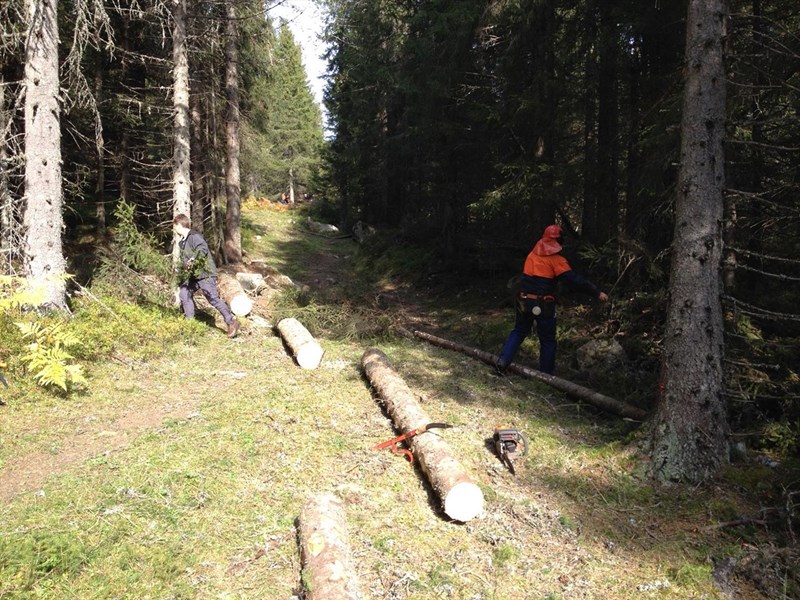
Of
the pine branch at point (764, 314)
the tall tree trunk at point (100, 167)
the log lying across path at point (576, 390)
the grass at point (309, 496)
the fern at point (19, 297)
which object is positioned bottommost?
the grass at point (309, 496)

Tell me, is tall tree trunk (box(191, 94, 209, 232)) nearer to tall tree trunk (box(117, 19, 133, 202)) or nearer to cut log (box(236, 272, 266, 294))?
tall tree trunk (box(117, 19, 133, 202))

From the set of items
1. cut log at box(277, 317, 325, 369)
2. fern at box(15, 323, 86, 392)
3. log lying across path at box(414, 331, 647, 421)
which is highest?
fern at box(15, 323, 86, 392)

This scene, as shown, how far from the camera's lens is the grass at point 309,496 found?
3482 mm

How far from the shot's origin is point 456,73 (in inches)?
503

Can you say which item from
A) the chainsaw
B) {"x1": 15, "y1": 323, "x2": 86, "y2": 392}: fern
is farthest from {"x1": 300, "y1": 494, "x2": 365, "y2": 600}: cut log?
{"x1": 15, "y1": 323, "x2": 86, "y2": 392}: fern

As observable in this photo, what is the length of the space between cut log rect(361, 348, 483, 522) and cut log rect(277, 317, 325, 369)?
1.80 m

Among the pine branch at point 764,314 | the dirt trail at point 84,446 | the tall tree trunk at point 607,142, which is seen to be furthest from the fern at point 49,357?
the tall tree trunk at point 607,142

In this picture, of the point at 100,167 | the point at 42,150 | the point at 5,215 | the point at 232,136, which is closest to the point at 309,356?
the point at 42,150

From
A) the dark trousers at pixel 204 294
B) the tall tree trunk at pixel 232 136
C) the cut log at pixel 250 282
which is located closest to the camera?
the dark trousers at pixel 204 294

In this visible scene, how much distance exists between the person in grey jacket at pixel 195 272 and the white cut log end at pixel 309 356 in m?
2.14

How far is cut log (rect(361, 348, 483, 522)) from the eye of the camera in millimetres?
4195

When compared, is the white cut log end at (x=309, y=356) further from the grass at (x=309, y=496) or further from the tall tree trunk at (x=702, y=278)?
the tall tree trunk at (x=702, y=278)

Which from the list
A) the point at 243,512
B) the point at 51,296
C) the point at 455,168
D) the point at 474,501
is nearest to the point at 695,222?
the point at 474,501

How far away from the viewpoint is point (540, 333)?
309 inches
